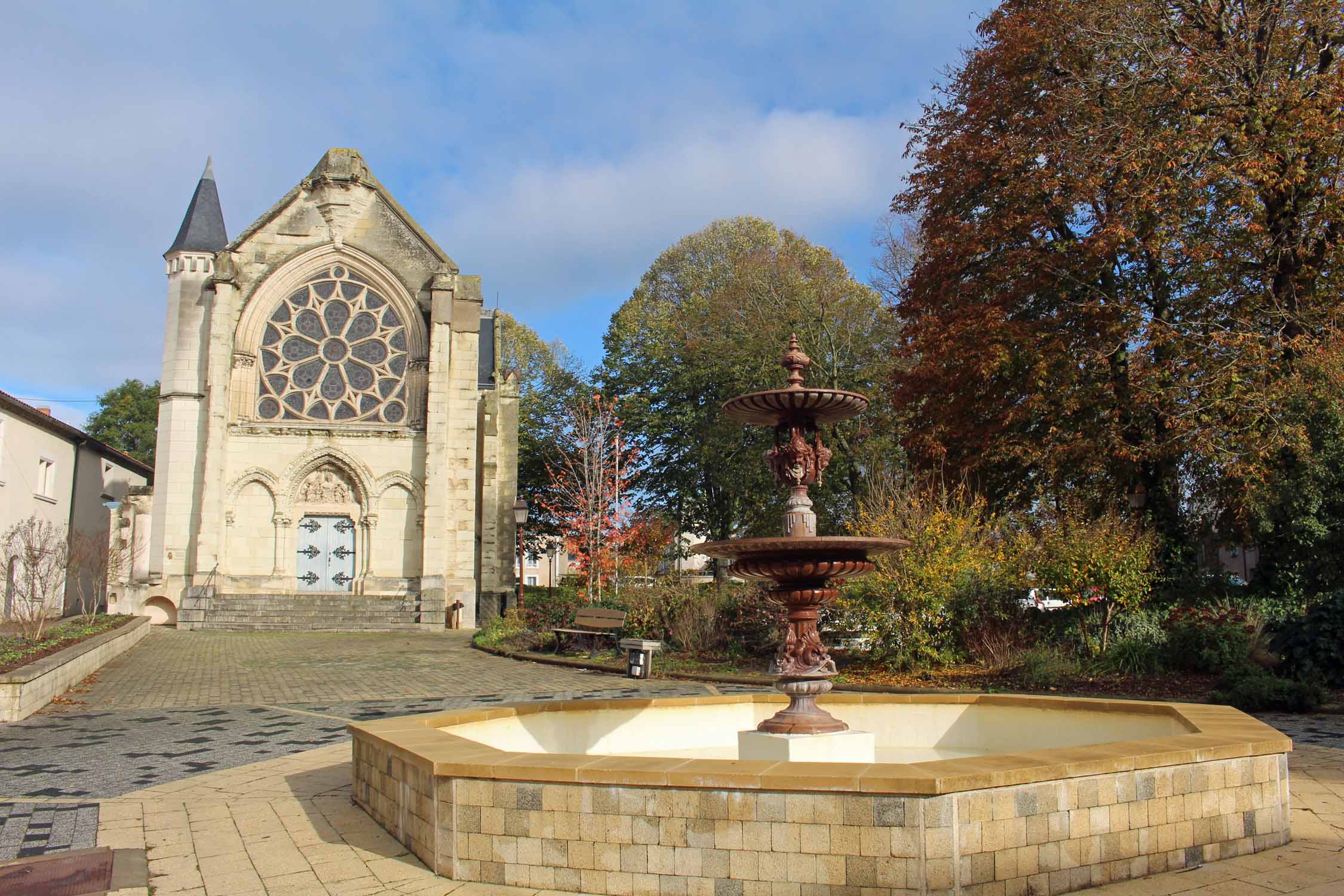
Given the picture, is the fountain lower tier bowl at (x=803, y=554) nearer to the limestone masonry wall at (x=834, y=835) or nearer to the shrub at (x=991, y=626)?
the limestone masonry wall at (x=834, y=835)

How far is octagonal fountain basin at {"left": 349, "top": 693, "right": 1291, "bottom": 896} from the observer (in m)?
5.00

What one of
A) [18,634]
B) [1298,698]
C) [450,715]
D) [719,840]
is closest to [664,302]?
[18,634]

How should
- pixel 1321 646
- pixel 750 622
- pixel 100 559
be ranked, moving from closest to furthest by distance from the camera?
pixel 1321 646 < pixel 750 622 < pixel 100 559

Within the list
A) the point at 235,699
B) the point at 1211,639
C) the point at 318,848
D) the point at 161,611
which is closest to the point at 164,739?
the point at 235,699

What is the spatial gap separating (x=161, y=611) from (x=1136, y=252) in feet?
86.7

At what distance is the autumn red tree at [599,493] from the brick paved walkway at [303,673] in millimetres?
3741

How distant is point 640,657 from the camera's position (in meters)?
16.8

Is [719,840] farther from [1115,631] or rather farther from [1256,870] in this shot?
[1115,631]

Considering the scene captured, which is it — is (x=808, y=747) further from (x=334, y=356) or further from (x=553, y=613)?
(x=334, y=356)

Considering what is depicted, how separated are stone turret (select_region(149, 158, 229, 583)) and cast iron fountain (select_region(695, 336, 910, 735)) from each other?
26363 mm

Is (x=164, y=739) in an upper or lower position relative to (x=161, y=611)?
lower

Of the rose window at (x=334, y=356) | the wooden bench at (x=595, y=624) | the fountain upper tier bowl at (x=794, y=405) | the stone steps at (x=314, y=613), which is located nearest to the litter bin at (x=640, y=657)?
the wooden bench at (x=595, y=624)

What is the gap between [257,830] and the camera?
6.83 metres

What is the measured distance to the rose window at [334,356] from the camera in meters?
31.7
